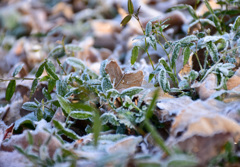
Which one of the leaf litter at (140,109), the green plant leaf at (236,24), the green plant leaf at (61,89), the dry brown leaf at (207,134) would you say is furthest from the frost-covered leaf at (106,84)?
the green plant leaf at (236,24)

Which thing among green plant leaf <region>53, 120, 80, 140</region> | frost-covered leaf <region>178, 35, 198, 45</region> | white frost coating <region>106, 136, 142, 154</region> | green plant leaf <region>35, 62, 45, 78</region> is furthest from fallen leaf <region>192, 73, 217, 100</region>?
green plant leaf <region>35, 62, 45, 78</region>

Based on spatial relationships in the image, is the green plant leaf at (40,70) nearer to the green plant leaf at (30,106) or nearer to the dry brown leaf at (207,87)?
the green plant leaf at (30,106)

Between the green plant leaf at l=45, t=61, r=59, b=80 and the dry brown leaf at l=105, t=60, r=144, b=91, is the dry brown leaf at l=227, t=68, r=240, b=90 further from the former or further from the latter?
the green plant leaf at l=45, t=61, r=59, b=80

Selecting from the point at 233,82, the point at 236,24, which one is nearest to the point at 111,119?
the point at 233,82

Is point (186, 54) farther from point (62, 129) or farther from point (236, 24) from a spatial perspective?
point (62, 129)

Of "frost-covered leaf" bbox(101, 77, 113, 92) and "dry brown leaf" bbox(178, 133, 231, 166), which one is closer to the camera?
"dry brown leaf" bbox(178, 133, 231, 166)

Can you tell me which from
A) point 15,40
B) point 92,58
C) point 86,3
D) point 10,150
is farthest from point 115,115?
point 86,3

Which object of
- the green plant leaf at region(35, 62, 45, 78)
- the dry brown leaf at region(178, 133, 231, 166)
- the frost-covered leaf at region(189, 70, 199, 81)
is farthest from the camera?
the green plant leaf at region(35, 62, 45, 78)
